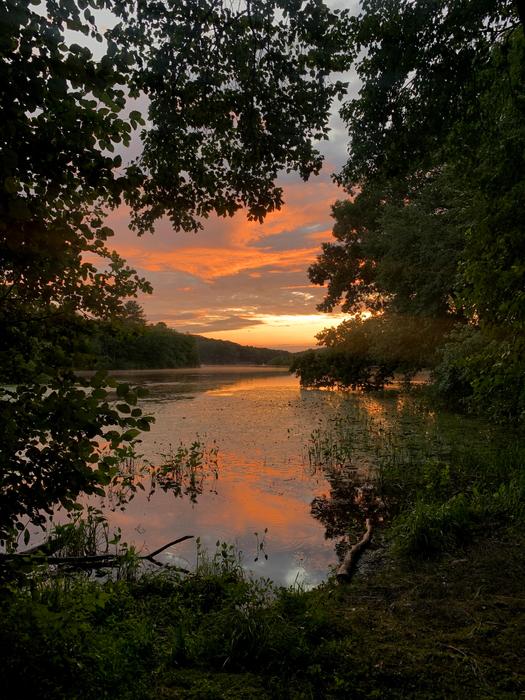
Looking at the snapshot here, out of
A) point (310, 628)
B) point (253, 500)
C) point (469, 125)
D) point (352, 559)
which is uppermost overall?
point (469, 125)

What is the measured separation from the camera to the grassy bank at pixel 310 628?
10.2 feet

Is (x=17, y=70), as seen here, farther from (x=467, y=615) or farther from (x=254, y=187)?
(x=467, y=615)

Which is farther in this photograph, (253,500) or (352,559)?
(253,500)

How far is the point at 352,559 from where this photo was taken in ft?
23.0

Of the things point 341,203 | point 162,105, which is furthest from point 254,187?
point 341,203

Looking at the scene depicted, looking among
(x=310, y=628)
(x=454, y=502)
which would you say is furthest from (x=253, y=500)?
(x=310, y=628)

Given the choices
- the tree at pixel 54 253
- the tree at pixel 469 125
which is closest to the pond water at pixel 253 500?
the tree at pixel 469 125

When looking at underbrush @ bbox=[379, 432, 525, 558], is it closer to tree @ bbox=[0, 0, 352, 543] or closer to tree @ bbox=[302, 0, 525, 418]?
tree @ bbox=[302, 0, 525, 418]

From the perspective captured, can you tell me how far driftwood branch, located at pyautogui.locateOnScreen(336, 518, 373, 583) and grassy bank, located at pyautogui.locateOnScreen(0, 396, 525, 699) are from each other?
13 cm

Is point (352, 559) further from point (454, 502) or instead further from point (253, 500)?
point (253, 500)

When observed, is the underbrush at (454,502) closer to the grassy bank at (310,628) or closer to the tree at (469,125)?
the grassy bank at (310,628)

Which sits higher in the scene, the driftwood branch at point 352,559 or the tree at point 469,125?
the tree at point 469,125

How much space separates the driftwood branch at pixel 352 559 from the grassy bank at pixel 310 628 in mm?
132

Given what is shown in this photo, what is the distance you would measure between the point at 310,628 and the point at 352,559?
2.64m
